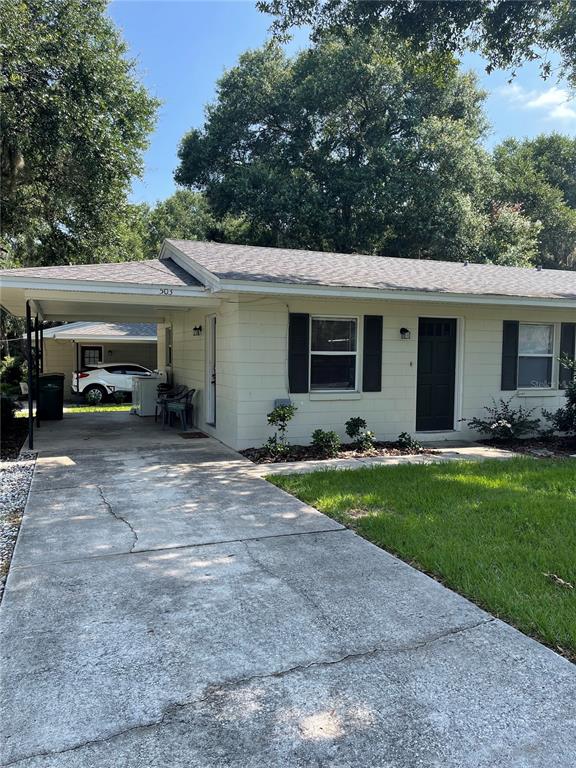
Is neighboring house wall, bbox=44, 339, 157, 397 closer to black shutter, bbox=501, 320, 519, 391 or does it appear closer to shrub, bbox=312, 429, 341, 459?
shrub, bbox=312, 429, 341, 459

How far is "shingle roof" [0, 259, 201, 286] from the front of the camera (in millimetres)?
7832

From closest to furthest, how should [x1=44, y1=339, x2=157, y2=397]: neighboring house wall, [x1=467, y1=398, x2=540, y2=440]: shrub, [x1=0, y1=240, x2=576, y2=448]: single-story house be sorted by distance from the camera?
1. [x1=0, y1=240, x2=576, y2=448]: single-story house
2. [x1=467, y1=398, x2=540, y2=440]: shrub
3. [x1=44, y1=339, x2=157, y2=397]: neighboring house wall

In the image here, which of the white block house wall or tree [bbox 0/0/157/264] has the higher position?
tree [bbox 0/0/157/264]

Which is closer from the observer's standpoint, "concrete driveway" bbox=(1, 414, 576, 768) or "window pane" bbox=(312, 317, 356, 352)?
"concrete driveway" bbox=(1, 414, 576, 768)

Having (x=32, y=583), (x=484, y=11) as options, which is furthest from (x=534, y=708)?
(x=484, y=11)

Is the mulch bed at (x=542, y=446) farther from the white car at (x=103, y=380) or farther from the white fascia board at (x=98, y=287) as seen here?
the white car at (x=103, y=380)

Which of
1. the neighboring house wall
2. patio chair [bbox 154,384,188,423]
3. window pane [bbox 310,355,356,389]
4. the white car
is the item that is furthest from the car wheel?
window pane [bbox 310,355,356,389]

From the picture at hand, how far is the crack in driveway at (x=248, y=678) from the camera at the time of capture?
7.23 feet

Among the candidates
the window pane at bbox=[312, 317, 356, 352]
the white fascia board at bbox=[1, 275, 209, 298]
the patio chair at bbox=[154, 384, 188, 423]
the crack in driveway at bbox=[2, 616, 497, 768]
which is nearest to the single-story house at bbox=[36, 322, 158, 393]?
the patio chair at bbox=[154, 384, 188, 423]

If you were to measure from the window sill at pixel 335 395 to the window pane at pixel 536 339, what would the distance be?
3682 millimetres

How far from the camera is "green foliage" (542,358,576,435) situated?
9.73 m

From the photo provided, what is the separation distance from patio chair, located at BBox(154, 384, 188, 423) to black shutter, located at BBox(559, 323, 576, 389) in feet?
25.3

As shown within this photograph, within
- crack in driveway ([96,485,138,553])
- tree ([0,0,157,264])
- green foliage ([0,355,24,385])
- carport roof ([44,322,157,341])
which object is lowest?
crack in driveway ([96,485,138,553])

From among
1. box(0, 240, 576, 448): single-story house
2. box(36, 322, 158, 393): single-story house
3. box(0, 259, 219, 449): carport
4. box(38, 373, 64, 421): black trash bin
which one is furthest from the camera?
box(36, 322, 158, 393): single-story house
